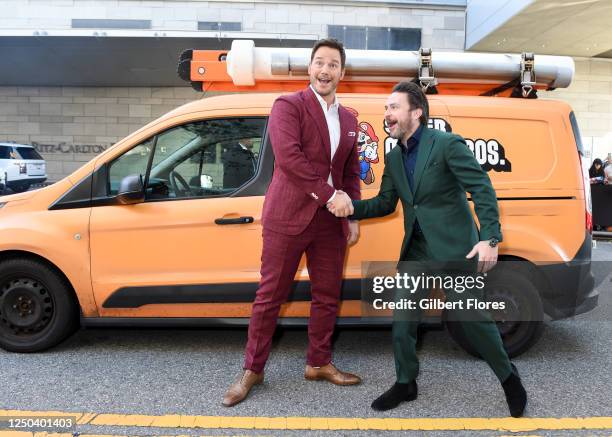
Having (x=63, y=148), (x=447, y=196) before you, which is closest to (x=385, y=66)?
(x=447, y=196)

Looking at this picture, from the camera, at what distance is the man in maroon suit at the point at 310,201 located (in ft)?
8.93

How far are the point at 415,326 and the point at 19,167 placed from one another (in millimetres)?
15138

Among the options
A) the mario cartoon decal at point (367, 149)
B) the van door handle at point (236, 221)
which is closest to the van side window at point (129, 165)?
the van door handle at point (236, 221)

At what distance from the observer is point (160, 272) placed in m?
3.44

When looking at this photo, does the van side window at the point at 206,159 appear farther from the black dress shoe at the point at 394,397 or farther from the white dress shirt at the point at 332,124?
the black dress shoe at the point at 394,397

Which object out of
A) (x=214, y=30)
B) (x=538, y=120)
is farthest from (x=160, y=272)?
(x=214, y=30)

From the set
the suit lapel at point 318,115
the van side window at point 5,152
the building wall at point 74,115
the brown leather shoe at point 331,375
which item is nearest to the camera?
the suit lapel at point 318,115

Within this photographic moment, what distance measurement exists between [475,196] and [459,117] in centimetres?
113

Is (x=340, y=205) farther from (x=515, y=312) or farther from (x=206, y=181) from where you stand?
(x=515, y=312)

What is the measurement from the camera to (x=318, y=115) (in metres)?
2.81

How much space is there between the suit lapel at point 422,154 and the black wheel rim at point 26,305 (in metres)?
2.54

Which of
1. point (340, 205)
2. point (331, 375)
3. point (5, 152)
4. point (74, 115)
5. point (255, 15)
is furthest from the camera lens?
point (74, 115)

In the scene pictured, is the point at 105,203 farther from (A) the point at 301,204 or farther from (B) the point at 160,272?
(A) the point at 301,204

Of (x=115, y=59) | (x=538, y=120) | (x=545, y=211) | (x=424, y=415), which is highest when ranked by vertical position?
(x=115, y=59)
